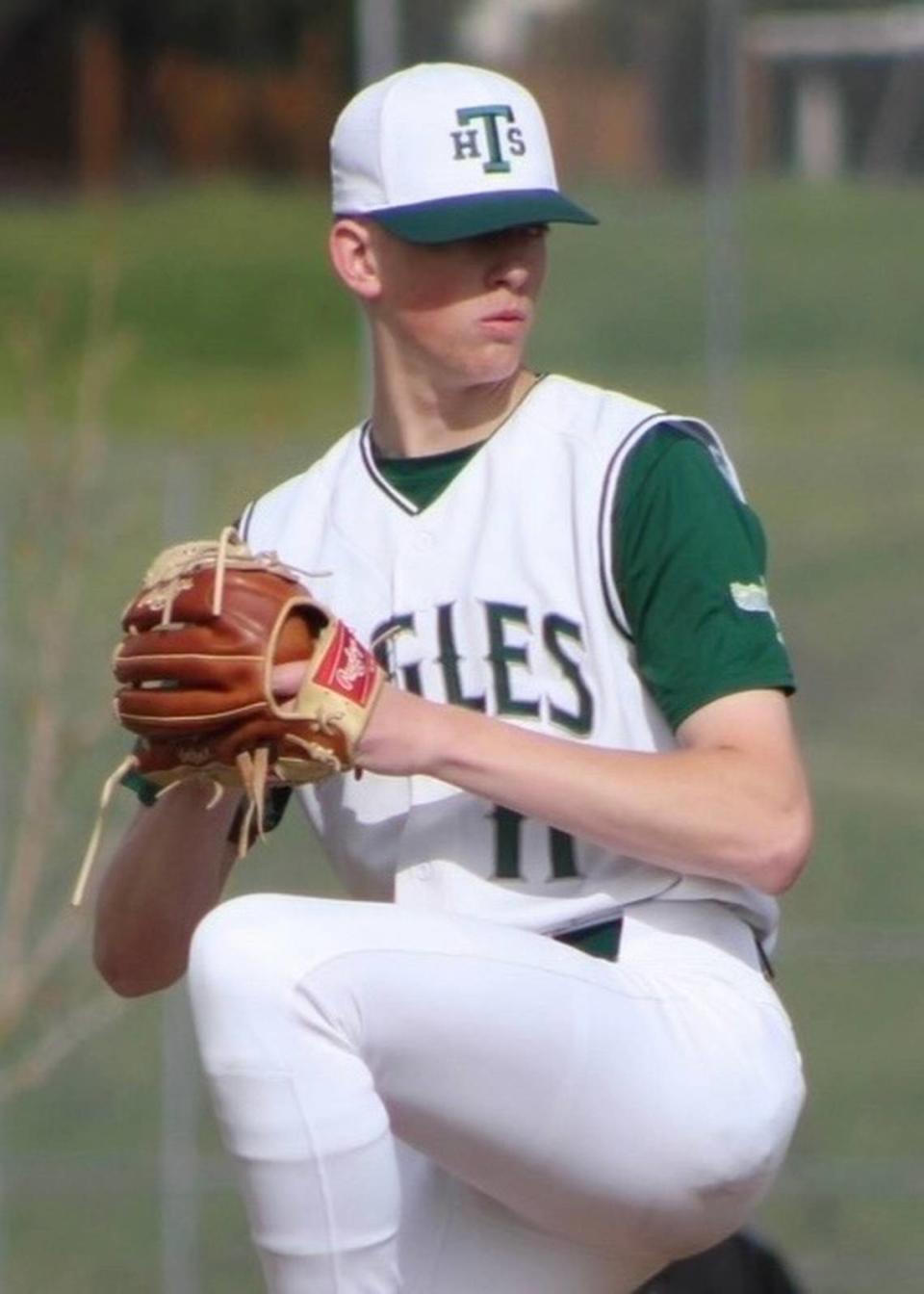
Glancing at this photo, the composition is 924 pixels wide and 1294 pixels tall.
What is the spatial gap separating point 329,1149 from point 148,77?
992 inches

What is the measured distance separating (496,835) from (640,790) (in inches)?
12.4

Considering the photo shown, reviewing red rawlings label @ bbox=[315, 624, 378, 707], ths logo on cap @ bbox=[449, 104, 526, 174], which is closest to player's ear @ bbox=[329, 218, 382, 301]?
ths logo on cap @ bbox=[449, 104, 526, 174]

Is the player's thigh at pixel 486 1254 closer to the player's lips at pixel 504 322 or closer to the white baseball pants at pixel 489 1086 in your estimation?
the white baseball pants at pixel 489 1086

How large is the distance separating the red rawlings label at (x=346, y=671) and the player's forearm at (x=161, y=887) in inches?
16.6

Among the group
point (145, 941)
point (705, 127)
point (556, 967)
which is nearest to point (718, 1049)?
point (556, 967)

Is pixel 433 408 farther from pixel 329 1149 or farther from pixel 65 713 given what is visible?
pixel 65 713

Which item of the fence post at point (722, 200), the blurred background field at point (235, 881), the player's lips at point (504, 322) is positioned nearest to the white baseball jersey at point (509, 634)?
the player's lips at point (504, 322)

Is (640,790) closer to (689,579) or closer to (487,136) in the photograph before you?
(689,579)

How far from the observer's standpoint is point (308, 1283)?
3041mm

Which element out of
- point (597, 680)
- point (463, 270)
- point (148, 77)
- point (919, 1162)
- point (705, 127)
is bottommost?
point (148, 77)

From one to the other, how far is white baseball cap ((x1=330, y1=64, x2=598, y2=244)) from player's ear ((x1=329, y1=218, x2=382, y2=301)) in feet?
0.08

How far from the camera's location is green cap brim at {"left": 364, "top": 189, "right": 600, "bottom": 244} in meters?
3.42

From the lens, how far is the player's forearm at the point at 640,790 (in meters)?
3.12

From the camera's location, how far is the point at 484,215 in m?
3.43
